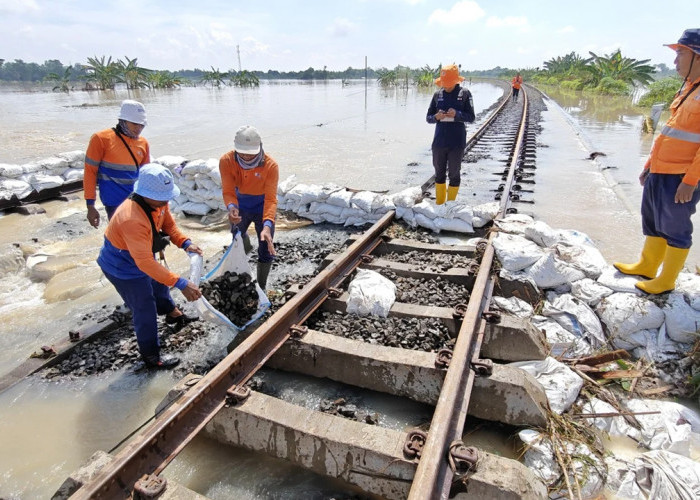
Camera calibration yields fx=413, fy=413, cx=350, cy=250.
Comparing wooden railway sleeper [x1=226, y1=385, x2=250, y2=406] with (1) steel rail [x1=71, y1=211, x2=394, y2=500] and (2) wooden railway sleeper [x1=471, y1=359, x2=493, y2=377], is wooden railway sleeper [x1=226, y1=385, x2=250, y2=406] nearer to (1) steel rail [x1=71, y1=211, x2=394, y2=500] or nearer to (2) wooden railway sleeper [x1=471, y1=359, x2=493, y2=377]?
(1) steel rail [x1=71, y1=211, x2=394, y2=500]

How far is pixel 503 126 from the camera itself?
14547 millimetres

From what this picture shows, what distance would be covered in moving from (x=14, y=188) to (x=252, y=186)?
5.57 metres

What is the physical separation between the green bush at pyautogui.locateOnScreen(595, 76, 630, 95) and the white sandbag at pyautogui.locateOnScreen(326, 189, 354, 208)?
30730mm

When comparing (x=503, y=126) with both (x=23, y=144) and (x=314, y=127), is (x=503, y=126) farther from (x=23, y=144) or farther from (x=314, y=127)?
(x=23, y=144)

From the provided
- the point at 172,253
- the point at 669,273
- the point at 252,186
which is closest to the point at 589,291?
the point at 669,273

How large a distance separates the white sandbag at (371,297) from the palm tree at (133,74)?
46701 millimetres

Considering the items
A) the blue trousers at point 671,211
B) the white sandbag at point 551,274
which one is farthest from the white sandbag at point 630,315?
the blue trousers at point 671,211

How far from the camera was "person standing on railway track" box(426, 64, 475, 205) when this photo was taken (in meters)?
4.98

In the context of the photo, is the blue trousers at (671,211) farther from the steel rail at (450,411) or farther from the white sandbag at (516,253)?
the steel rail at (450,411)

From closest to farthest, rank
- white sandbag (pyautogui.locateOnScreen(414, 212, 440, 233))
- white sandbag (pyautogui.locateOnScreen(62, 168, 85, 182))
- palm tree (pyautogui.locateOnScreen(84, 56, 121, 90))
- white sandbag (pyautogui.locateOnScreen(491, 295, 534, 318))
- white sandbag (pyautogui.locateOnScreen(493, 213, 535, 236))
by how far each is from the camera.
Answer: white sandbag (pyautogui.locateOnScreen(491, 295, 534, 318)), white sandbag (pyautogui.locateOnScreen(493, 213, 535, 236)), white sandbag (pyautogui.locateOnScreen(414, 212, 440, 233)), white sandbag (pyautogui.locateOnScreen(62, 168, 85, 182)), palm tree (pyautogui.locateOnScreen(84, 56, 121, 90))

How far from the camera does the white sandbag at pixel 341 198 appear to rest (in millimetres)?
5520

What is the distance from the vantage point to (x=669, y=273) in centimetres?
314

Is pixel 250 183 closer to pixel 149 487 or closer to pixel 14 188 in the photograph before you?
pixel 149 487

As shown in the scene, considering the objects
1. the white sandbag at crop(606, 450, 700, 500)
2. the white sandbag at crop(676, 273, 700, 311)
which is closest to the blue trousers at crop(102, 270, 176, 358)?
the white sandbag at crop(606, 450, 700, 500)
